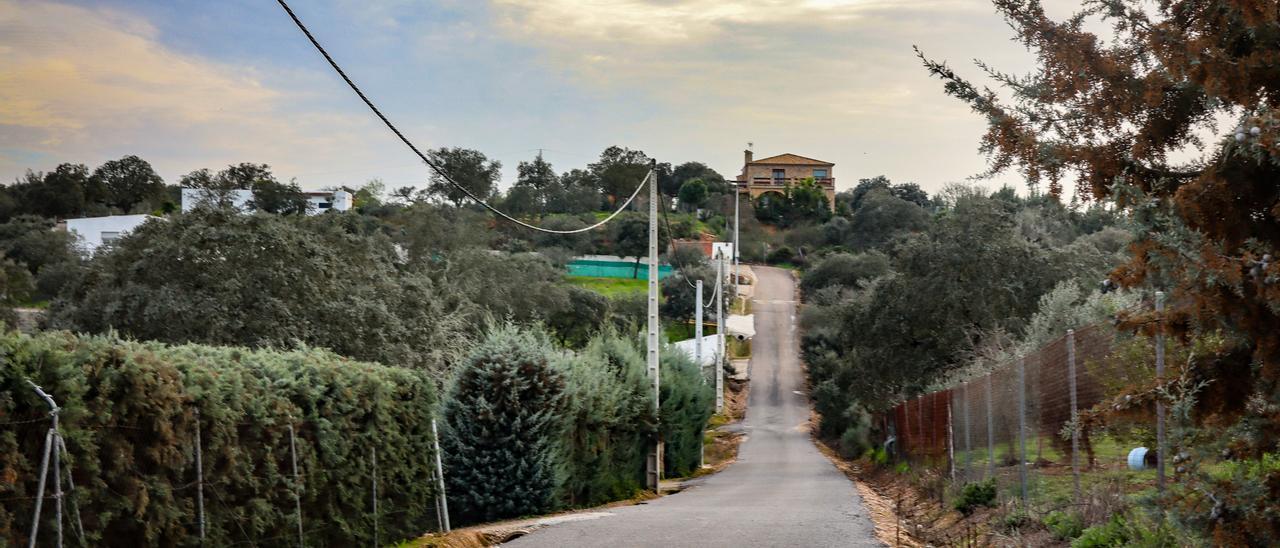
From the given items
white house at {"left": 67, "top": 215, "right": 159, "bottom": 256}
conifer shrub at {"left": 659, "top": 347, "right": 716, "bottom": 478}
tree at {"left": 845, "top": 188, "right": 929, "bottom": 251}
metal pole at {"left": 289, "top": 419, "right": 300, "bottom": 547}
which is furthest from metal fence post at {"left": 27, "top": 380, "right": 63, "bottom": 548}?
tree at {"left": 845, "top": 188, "right": 929, "bottom": 251}

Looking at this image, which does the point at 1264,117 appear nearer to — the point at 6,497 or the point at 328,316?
the point at 6,497

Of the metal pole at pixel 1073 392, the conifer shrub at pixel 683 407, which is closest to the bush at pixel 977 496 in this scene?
the metal pole at pixel 1073 392

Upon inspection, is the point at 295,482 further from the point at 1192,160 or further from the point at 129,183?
the point at 129,183

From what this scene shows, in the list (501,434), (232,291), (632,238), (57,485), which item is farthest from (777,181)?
(57,485)

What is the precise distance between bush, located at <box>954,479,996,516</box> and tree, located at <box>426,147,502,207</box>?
69.9m

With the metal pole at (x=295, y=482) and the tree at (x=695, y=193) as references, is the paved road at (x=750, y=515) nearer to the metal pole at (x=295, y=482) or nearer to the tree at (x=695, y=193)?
the metal pole at (x=295, y=482)

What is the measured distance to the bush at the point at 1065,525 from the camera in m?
10.6

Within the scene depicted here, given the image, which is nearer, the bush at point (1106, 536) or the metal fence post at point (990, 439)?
the bush at point (1106, 536)

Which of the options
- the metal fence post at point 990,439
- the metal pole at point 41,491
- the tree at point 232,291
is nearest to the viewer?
the metal pole at point 41,491

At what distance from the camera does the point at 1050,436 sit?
12617 millimetres

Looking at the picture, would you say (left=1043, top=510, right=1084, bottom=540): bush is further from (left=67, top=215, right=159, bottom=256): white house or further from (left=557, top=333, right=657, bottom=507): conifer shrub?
(left=67, top=215, right=159, bottom=256): white house

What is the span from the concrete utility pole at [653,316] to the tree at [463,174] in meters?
56.5

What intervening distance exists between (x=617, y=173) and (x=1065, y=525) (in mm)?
122070

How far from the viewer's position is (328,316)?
3216 cm
